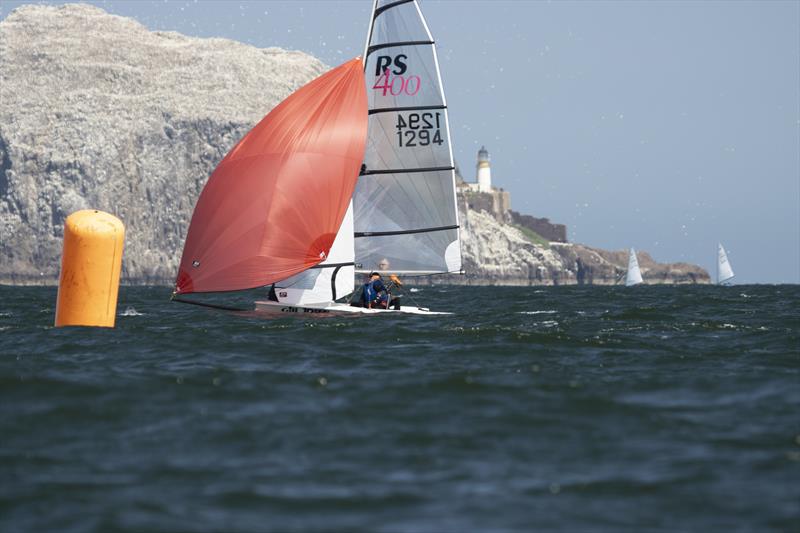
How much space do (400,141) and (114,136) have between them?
4921 inches

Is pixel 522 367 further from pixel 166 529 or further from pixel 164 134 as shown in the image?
pixel 164 134

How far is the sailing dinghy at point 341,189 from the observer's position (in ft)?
80.2

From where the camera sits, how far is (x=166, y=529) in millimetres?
8133

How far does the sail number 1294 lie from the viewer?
92.8ft

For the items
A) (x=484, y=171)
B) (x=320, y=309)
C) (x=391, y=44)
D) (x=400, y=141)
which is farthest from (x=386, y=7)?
(x=484, y=171)

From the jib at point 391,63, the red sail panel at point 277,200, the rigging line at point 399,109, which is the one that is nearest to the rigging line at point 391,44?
the jib at point 391,63

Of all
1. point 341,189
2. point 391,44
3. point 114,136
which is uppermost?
point 114,136

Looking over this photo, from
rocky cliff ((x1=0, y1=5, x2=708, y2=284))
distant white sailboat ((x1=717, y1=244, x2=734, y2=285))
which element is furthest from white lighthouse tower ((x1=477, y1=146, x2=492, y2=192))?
distant white sailboat ((x1=717, y1=244, x2=734, y2=285))

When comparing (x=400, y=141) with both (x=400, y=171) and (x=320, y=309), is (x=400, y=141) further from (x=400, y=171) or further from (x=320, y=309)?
(x=320, y=309)

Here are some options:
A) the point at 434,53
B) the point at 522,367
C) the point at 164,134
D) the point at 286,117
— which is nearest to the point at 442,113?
the point at 434,53

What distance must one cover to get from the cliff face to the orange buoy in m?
121

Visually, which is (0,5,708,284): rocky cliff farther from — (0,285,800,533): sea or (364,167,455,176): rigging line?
(0,285,800,533): sea

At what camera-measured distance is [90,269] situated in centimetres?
2119

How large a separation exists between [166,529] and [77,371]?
7436 mm
